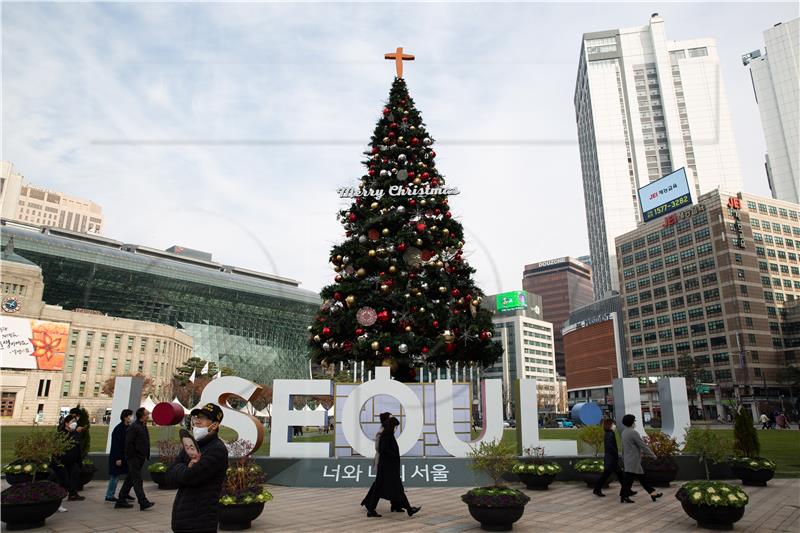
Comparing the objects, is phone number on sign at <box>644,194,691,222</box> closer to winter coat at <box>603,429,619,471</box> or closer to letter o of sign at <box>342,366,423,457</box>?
winter coat at <box>603,429,619,471</box>

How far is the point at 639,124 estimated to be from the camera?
153500 millimetres

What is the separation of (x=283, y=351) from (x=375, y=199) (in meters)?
120

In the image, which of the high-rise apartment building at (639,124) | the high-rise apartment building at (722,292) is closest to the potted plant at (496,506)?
the high-rise apartment building at (722,292)

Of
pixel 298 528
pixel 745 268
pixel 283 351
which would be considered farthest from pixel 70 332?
pixel 745 268

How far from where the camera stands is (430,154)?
20406 mm

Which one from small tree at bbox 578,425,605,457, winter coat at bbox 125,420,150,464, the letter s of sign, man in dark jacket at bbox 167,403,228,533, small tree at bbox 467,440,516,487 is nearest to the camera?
man in dark jacket at bbox 167,403,228,533

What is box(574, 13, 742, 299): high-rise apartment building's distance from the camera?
145375mm

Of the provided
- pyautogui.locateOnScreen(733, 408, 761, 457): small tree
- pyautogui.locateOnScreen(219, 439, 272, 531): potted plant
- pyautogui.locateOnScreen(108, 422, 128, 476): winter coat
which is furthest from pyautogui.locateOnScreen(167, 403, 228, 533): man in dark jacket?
pyautogui.locateOnScreen(733, 408, 761, 457): small tree

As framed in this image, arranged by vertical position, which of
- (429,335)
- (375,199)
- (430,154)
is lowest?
(429,335)

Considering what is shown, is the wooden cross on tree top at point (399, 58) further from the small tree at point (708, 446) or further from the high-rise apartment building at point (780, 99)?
the high-rise apartment building at point (780, 99)

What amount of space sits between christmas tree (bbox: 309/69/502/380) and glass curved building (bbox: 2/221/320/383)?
326 ft

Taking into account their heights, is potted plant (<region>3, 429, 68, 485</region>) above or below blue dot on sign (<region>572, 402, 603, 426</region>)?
below

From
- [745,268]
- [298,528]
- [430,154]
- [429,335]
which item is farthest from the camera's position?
[745,268]

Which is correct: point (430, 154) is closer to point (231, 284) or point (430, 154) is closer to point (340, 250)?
point (340, 250)
